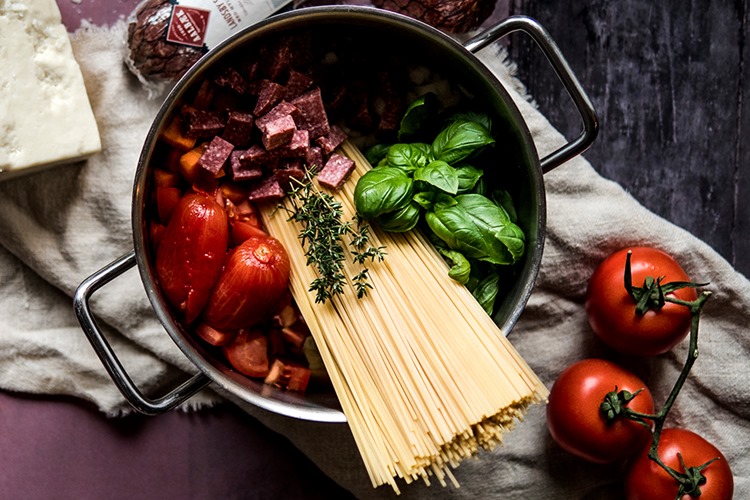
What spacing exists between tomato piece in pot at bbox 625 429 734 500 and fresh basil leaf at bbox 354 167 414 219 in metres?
0.63

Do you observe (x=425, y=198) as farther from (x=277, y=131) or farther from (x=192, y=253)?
(x=192, y=253)

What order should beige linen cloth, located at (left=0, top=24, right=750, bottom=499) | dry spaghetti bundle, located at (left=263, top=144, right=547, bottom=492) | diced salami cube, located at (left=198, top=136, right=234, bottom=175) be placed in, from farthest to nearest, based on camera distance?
1. beige linen cloth, located at (left=0, top=24, right=750, bottom=499)
2. diced salami cube, located at (left=198, top=136, right=234, bottom=175)
3. dry spaghetti bundle, located at (left=263, top=144, right=547, bottom=492)

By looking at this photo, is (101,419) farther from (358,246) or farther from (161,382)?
(358,246)

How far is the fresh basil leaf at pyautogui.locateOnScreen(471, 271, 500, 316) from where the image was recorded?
118 cm

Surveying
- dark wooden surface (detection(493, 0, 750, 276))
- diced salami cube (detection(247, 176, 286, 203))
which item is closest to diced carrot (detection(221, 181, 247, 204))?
diced salami cube (detection(247, 176, 286, 203))

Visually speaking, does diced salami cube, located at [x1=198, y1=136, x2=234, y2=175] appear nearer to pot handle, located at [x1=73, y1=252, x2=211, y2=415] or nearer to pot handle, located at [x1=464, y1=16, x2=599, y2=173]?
pot handle, located at [x1=73, y1=252, x2=211, y2=415]

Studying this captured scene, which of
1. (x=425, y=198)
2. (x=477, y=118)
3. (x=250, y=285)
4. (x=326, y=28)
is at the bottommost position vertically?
(x=250, y=285)

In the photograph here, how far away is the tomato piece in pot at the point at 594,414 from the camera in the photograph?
125 centimetres

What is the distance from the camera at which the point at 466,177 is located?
45.8 inches

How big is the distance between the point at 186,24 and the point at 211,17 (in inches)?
1.7

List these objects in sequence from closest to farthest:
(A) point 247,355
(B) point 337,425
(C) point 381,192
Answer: (C) point 381,192, (A) point 247,355, (B) point 337,425

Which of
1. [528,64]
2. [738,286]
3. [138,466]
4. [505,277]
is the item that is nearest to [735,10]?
[528,64]

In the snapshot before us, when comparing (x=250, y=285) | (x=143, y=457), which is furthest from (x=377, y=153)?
(x=143, y=457)

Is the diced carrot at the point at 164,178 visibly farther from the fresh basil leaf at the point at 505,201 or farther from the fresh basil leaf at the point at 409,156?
the fresh basil leaf at the point at 505,201
